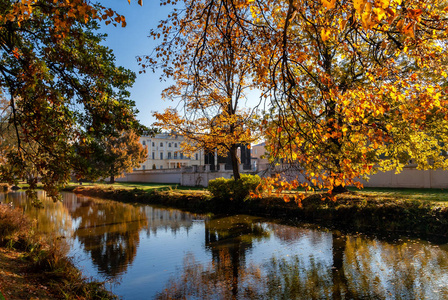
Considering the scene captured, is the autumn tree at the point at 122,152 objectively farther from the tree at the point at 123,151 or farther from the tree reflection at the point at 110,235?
the tree reflection at the point at 110,235

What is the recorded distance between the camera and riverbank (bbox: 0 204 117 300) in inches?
235

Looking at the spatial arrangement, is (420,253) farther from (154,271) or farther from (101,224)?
(101,224)

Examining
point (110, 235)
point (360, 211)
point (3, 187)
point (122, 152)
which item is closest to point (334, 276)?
point (360, 211)

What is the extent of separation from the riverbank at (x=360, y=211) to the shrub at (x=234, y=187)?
1.52 feet

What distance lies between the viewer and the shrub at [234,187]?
19.8 m

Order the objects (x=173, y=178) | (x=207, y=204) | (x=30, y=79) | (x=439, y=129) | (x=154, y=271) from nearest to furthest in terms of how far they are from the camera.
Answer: (x=30, y=79), (x=154, y=271), (x=439, y=129), (x=207, y=204), (x=173, y=178)

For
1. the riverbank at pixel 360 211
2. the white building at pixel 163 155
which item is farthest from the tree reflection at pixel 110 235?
the white building at pixel 163 155

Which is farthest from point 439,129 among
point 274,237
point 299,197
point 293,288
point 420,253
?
point 299,197

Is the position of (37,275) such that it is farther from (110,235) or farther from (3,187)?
(3,187)

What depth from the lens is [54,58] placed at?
7.55 metres

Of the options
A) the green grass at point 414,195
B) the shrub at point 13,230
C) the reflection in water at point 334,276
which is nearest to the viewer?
the reflection in water at point 334,276

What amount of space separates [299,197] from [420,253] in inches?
278

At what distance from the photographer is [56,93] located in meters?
6.67

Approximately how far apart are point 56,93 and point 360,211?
42.6 ft
